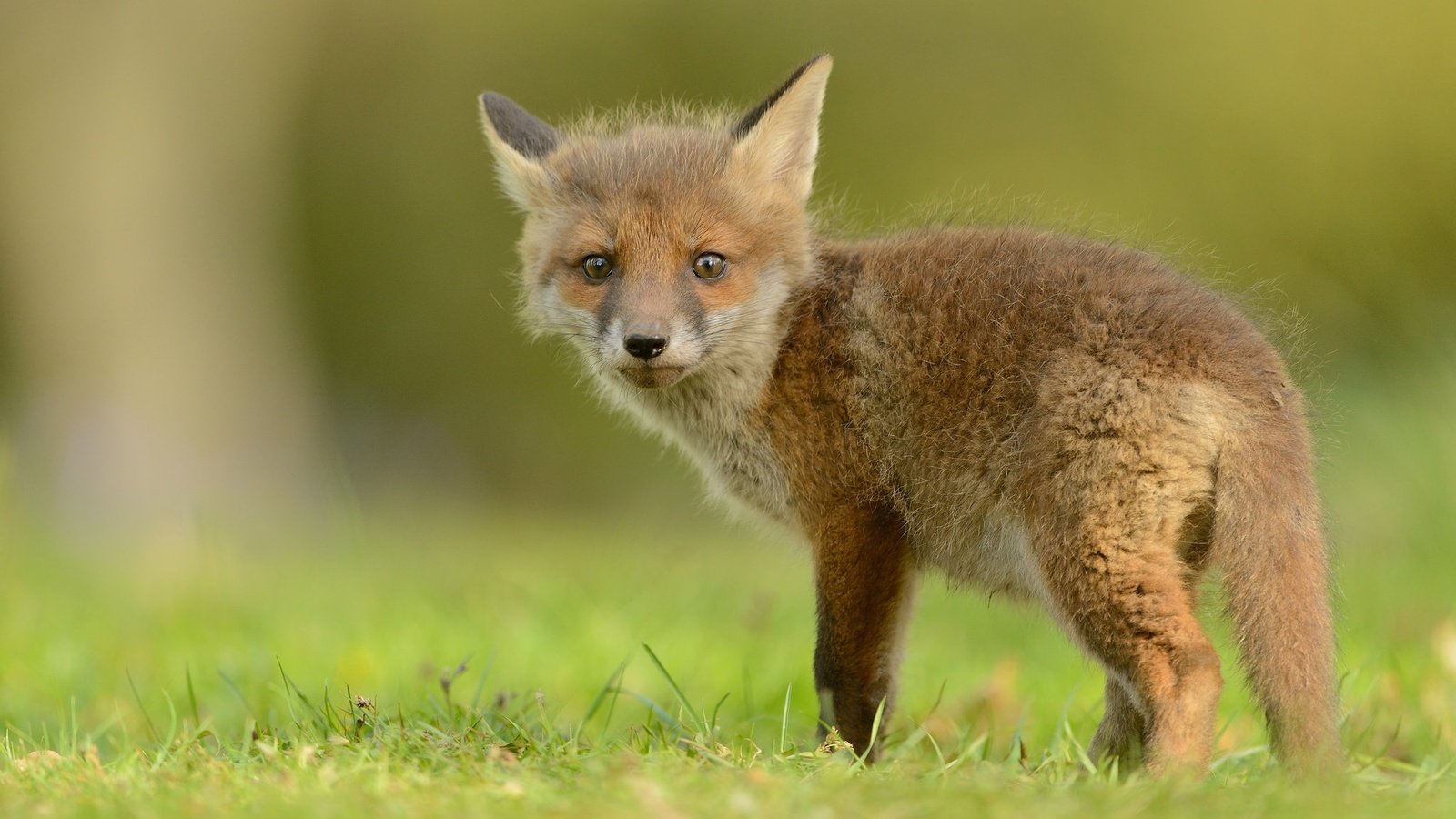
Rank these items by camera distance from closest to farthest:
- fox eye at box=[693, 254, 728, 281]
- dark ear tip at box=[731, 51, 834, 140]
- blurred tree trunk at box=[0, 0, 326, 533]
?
fox eye at box=[693, 254, 728, 281], dark ear tip at box=[731, 51, 834, 140], blurred tree trunk at box=[0, 0, 326, 533]

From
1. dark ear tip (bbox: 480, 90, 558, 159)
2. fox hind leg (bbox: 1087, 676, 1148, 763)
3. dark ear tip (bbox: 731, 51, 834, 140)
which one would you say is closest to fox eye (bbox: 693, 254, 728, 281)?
dark ear tip (bbox: 731, 51, 834, 140)

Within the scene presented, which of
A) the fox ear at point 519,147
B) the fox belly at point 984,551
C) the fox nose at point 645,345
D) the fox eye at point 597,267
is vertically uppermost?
the fox ear at point 519,147

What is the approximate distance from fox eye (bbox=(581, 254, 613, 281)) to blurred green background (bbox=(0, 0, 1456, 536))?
16.6 feet

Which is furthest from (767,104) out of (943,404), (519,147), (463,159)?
(463,159)

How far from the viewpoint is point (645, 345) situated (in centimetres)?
515

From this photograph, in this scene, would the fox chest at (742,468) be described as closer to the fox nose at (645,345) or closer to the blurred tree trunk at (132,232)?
the fox nose at (645,345)

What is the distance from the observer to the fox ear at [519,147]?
241 inches

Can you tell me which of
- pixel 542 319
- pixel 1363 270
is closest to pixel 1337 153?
pixel 1363 270

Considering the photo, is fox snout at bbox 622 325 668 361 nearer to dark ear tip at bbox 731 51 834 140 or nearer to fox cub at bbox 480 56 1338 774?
fox cub at bbox 480 56 1338 774

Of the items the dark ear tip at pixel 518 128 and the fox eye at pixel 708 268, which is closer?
the fox eye at pixel 708 268

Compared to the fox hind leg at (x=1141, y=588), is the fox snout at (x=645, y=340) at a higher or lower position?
higher

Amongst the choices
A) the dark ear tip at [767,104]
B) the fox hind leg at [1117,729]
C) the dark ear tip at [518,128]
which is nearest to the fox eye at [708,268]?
the dark ear tip at [767,104]

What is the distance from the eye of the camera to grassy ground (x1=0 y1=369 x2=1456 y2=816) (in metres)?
3.37

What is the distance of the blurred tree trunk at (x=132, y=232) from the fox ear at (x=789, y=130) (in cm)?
888
